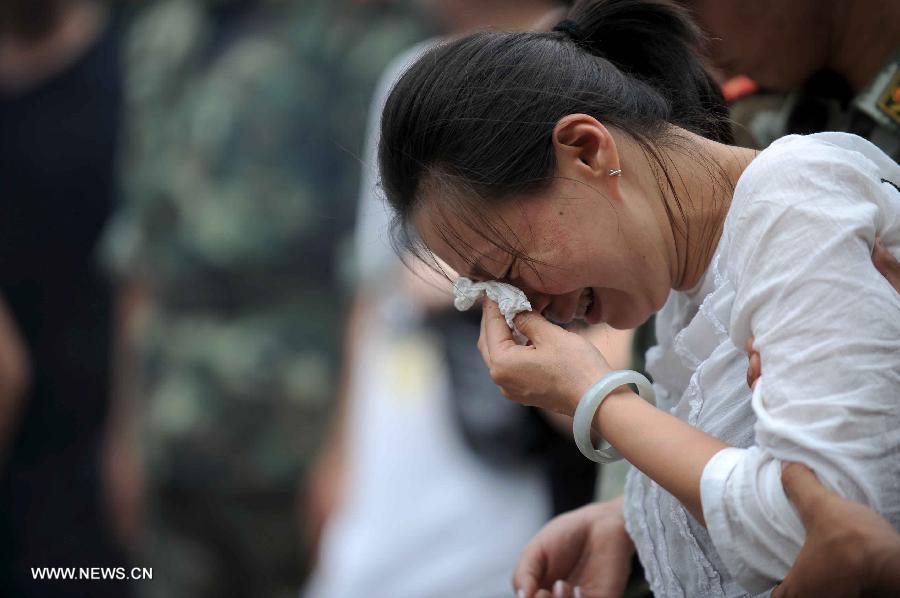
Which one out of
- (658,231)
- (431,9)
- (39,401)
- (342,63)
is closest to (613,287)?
(658,231)

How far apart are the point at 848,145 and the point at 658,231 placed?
263mm

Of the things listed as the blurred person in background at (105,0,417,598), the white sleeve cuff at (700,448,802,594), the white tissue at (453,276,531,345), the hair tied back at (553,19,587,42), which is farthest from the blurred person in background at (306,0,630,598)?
the white sleeve cuff at (700,448,802,594)

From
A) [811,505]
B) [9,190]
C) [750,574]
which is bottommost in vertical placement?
[9,190]

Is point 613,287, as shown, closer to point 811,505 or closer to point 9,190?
point 811,505

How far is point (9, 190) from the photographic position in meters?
3.50

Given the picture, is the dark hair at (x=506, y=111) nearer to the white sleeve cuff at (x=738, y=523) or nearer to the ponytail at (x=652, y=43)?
the ponytail at (x=652, y=43)

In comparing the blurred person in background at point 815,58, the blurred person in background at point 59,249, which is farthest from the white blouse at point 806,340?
the blurred person in background at point 59,249

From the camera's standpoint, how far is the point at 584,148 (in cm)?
153

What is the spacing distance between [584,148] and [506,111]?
0.38 ft

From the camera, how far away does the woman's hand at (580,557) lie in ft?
5.99

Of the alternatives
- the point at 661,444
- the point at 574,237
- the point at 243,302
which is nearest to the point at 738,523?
the point at 661,444

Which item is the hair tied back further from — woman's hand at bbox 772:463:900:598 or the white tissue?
woman's hand at bbox 772:463:900:598

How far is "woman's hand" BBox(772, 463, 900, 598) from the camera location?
116 cm

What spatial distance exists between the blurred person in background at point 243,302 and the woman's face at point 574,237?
1.90 metres
